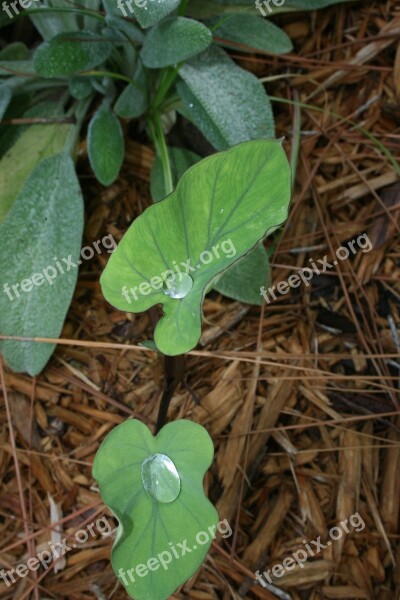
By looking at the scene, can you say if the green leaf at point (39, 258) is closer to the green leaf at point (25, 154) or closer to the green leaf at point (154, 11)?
the green leaf at point (25, 154)

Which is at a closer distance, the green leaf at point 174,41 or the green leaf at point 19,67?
the green leaf at point 174,41

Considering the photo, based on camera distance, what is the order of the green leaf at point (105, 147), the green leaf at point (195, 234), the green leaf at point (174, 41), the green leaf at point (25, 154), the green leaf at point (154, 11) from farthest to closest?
the green leaf at point (25, 154) → the green leaf at point (105, 147) → the green leaf at point (174, 41) → the green leaf at point (154, 11) → the green leaf at point (195, 234)

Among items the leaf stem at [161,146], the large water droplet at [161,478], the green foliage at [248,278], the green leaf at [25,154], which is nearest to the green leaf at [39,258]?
the green leaf at [25,154]

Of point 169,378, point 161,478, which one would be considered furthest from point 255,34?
point 161,478

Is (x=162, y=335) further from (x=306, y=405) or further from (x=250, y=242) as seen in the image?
(x=306, y=405)

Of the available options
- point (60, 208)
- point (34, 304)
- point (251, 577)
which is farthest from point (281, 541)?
point (60, 208)
